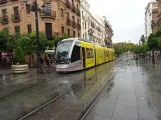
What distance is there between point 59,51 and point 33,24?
14.8 meters

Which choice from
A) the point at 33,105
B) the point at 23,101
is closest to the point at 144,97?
the point at 33,105

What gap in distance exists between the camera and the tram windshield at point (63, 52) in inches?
612

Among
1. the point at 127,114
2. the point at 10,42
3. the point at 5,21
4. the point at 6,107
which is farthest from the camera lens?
the point at 5,21

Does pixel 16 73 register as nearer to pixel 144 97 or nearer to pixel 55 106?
pixel 55 106

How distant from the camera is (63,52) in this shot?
15.8 meters

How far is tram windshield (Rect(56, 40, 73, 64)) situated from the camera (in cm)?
1554

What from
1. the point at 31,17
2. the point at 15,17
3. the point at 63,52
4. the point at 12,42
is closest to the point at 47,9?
the point at 31,17

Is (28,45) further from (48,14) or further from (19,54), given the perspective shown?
(48,14)

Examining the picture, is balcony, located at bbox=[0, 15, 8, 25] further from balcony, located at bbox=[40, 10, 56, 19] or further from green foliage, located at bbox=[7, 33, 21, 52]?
green foliage, located at bbox=[7, 33, 21, 52]

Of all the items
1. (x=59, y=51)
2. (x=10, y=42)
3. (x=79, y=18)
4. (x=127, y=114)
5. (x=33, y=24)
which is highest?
(x=79, y=18)

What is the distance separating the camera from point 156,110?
17.8 ft

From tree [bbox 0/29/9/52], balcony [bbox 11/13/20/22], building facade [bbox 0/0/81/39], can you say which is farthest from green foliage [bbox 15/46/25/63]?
balcony [bbox 11/13/20/22]

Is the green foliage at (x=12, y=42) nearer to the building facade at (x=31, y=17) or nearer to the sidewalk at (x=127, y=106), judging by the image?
the building facade at (x=31, y=17)

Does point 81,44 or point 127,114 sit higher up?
point 81,44
